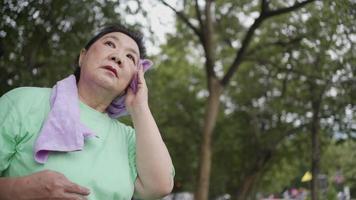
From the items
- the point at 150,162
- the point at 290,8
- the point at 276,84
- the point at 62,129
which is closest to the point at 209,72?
the point at 290,8

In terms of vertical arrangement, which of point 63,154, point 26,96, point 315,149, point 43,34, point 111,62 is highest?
point 43,34

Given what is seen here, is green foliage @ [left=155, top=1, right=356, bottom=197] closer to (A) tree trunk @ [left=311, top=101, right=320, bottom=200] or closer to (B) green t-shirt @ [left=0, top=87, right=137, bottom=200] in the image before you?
(A) tree trunk @ [left=311, top=101, right=320, bottom=200]

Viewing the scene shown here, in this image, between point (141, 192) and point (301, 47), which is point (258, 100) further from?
point (141, 192)

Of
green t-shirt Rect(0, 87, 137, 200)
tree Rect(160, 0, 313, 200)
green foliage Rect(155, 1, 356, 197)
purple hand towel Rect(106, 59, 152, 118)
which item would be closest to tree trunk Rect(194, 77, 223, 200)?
tree Rect(160, 0, 313, 200)

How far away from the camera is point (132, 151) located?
2.07 m

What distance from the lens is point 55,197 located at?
1.65 meters

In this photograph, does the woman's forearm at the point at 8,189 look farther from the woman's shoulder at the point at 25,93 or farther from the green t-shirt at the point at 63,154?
the woman's shoulder at the point at 25,93

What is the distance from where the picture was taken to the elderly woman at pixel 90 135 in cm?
171

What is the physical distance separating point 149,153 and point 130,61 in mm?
451

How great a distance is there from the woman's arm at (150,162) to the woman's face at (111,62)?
7.3 inches

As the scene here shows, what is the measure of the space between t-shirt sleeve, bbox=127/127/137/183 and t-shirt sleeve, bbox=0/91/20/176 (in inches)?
19.6

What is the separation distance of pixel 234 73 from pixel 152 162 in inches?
436

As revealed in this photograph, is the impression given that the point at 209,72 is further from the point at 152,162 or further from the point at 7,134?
the point at 7,134

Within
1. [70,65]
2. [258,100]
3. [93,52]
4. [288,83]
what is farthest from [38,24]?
[258,100]
